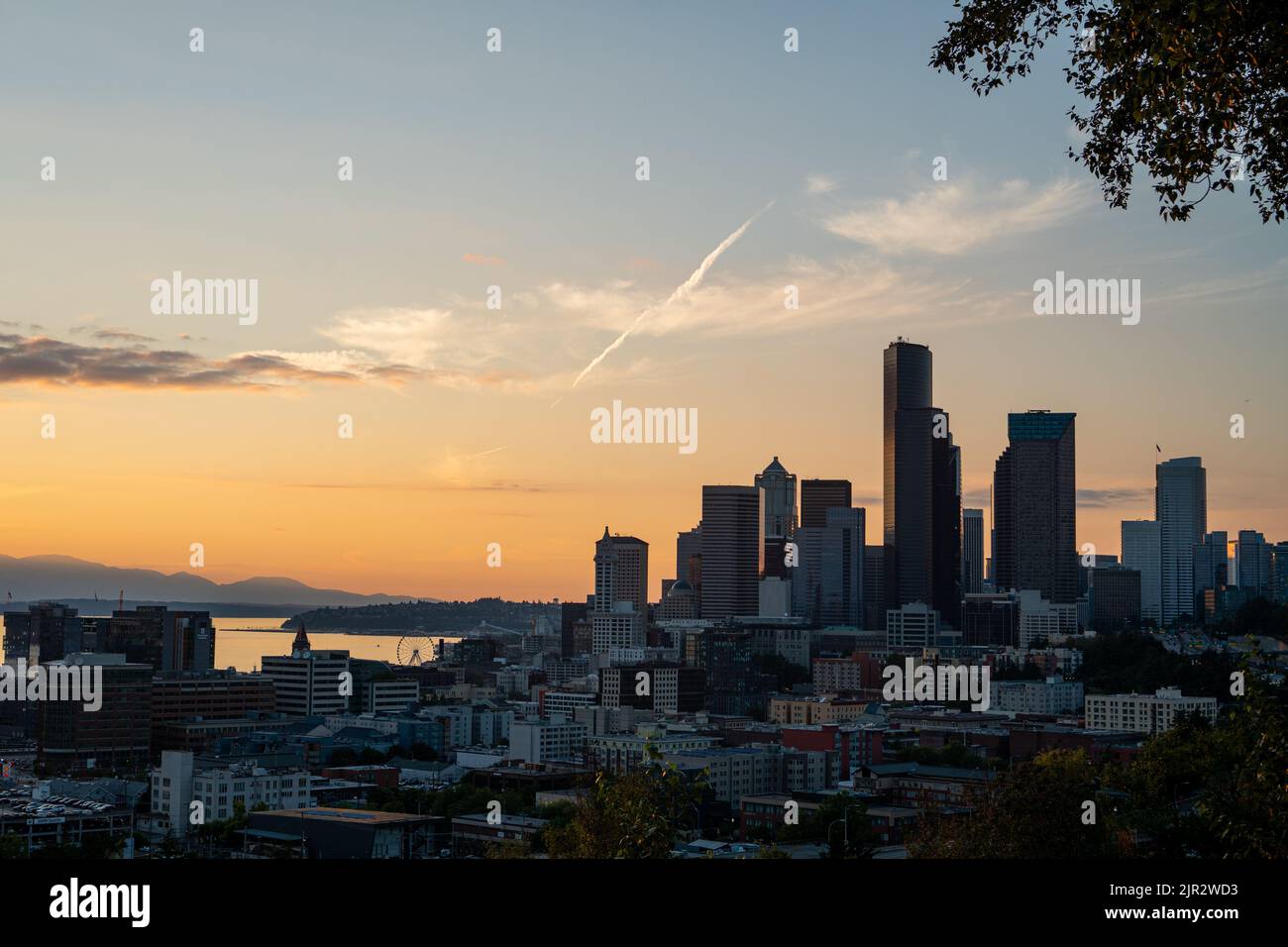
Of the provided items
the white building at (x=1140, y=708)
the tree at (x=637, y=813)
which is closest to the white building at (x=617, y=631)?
the white building at (x=1140, y=708)

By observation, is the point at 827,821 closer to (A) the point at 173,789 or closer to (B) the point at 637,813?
(A) the point at 173,789

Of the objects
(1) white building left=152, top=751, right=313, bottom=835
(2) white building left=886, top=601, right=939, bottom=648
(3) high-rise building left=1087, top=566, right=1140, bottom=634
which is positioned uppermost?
(3) high-rise building left=1087, top=566, right=1140, bottom=634

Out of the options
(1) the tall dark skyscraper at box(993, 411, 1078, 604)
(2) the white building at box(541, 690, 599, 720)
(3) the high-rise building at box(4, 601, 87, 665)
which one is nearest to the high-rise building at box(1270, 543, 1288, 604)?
(1) the tall dark skyscraper at box(993, 411, 1078, 604)

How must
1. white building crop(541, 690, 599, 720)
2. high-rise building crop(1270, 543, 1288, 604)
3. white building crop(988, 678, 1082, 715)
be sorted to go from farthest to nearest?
high-rise building crop(1270, 543, 1288, 604) < white building crop(541, 690, 599, 720) < white building crop(988, 678, 1082, 715)

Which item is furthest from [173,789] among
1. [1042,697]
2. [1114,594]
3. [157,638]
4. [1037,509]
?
[1037,509]

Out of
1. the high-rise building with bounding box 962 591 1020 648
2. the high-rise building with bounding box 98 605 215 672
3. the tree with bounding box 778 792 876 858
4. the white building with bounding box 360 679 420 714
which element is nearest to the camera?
the tree with bounding box 778 792 876 858

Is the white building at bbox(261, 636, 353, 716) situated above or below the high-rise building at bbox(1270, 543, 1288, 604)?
below

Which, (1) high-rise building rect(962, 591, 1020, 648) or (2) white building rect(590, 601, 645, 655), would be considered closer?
(2) white building rect(590, 601, 645, 655)

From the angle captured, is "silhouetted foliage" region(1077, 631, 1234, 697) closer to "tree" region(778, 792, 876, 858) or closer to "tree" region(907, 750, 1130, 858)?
"tree" region(778, 792, 876, 858)
